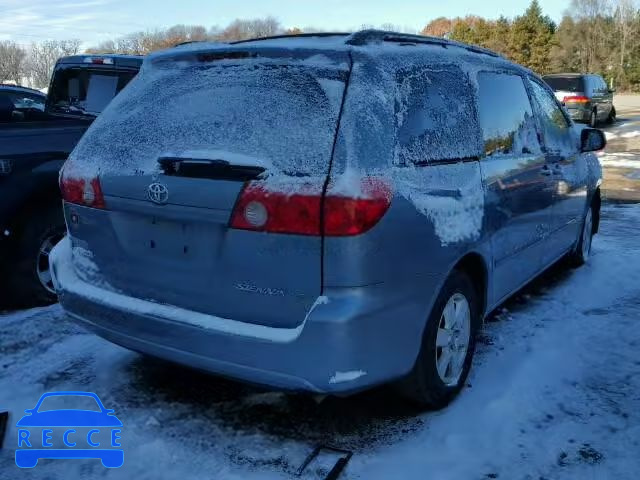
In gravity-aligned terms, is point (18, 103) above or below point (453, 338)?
above

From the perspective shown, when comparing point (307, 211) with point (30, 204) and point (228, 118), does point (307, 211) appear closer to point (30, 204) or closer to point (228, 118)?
point (228, 118)

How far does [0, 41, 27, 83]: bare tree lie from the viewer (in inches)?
2879

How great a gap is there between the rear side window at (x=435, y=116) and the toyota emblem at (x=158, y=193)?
959 mm

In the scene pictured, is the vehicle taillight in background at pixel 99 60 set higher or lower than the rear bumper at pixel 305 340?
higher

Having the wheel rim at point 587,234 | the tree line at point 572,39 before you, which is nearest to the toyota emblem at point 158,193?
the wheel rim at point 587,234

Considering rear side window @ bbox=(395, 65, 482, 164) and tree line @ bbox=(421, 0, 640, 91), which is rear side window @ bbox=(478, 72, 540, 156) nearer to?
rear side window @ bbox=(395, 65, 482, 164)

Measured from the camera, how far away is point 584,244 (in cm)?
564

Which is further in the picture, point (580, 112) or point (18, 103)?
point (580, 112)

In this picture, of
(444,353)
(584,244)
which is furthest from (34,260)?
(584,244)

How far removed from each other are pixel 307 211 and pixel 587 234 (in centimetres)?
416

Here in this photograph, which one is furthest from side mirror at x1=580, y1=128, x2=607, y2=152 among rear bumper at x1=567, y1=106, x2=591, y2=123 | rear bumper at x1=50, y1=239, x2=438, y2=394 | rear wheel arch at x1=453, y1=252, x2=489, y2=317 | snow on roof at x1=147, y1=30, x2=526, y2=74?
rear bumper at x1=567, y1=106, x2=591, y2=123

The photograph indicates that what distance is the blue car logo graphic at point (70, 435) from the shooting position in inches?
106

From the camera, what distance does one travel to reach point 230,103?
2689 millimetres

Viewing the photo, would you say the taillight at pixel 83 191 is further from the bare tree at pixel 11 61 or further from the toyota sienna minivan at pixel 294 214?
the bare tree at pixel 11 61
